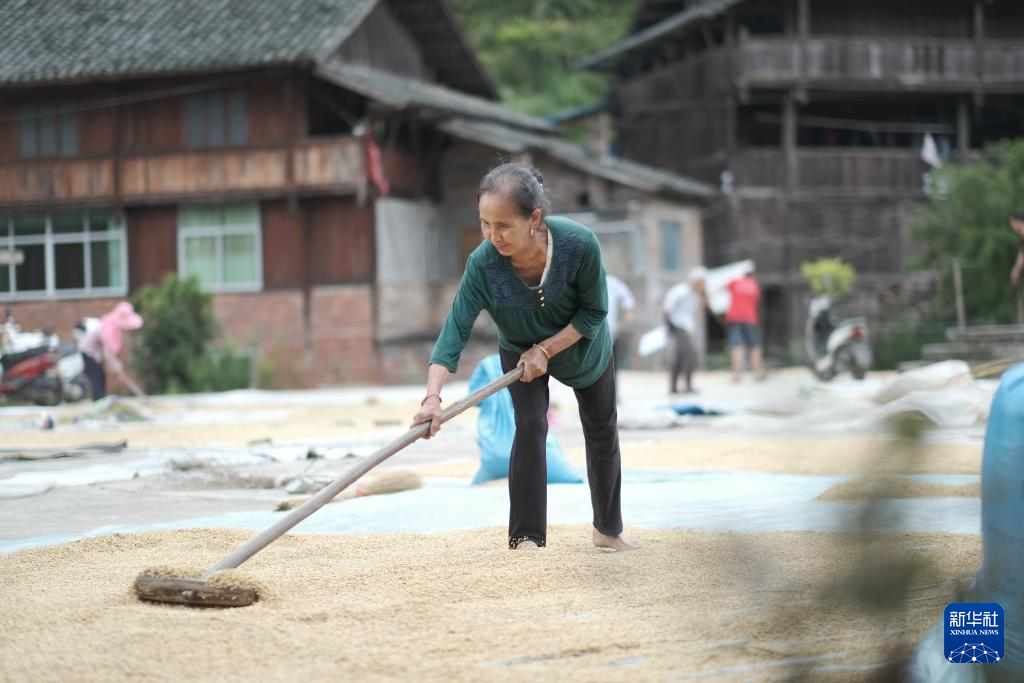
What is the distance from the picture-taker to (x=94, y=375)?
1331 cm

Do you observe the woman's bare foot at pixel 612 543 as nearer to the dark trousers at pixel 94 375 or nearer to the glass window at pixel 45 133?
the dark trousers at pixel 94 375

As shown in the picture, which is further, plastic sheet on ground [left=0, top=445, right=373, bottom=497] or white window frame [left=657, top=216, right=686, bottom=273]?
white window frame [left=657, top=216, right=686, bottom=273]

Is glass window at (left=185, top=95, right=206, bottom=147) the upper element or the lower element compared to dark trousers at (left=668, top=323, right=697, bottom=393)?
upper

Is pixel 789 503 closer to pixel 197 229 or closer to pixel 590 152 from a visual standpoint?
pixel 197 229

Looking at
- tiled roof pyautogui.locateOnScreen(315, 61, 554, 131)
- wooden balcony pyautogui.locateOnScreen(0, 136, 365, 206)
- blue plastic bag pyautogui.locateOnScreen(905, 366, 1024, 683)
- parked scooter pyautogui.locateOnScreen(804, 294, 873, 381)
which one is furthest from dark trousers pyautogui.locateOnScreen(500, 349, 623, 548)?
wooden balcony pyautogui.locateOnScreen(0, 136, 365, 206)

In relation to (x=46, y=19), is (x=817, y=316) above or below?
below

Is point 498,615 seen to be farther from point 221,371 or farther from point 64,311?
point 64,311

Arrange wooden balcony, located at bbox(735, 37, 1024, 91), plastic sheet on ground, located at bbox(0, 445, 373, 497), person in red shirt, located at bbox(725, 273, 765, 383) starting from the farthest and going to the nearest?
wooden balcony, located at bbox(735, 37, 1024, 91) → person in red shirt, located at bbox(725, 273, 765, 383) → plastic sheet on ground, located at bbox(0, 445, 373, 497)

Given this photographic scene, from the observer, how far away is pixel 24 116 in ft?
68.1

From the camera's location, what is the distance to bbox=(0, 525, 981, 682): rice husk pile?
206cm

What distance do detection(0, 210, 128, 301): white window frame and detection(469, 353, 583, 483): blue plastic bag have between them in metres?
16.1

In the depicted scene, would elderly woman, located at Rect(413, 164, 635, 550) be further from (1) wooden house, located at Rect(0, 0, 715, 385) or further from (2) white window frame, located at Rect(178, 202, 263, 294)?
(2) white window frame, located at Rect(178, 202, 263, 294)

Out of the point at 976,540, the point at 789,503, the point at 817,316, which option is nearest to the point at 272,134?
the point at 817,316

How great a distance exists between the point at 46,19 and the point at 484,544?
689 cm
